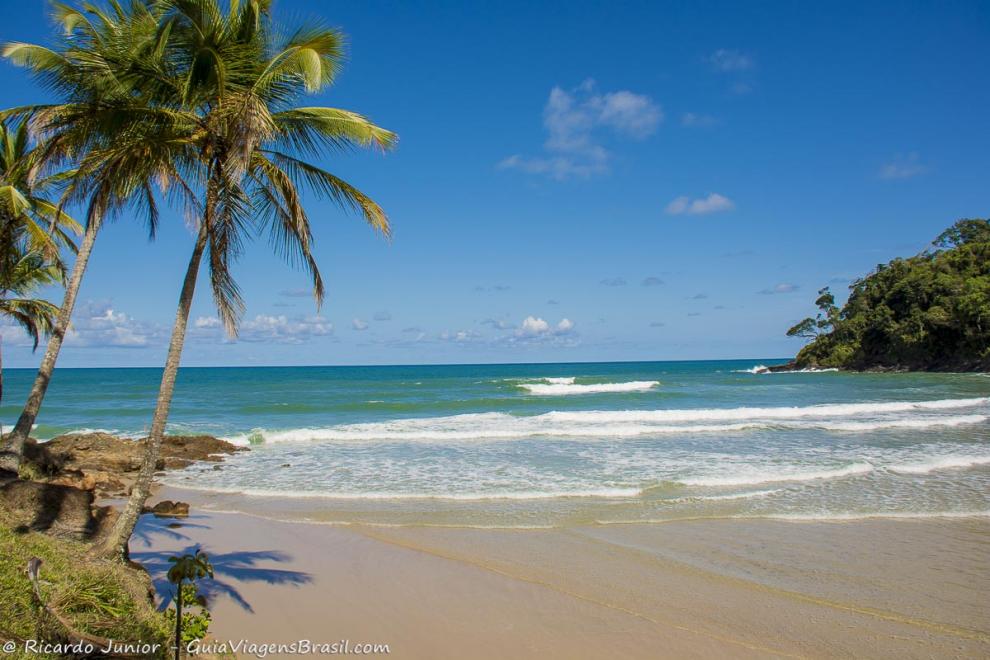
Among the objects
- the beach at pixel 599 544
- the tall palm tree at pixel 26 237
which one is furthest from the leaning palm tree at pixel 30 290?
the beach at pixel 599 544

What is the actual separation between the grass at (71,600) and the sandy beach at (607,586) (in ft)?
3.53

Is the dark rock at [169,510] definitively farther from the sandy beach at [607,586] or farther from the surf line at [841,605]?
the surf line at [841,605]

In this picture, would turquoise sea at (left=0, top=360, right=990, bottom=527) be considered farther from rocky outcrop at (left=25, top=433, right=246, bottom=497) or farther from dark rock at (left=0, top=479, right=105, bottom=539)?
dark rock at (left=0, top=479, right=105, bottom=539)

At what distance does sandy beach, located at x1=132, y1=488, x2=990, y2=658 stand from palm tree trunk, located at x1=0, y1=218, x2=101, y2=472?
2.19 meters

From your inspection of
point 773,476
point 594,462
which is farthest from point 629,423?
point 773,476

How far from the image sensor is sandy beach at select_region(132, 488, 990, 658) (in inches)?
200

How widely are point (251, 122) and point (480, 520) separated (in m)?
6.64

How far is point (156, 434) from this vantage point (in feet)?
18.6

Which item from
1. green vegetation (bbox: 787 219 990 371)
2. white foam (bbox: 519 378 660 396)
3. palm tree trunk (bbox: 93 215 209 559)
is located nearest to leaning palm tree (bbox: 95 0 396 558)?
palm tree trunk (bbox: 93 215 209 559)

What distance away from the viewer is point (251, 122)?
525cm

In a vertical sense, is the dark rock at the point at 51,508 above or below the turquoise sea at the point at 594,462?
above

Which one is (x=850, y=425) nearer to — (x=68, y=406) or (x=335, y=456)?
(x=335, y=456)

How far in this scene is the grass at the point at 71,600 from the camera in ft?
11.3

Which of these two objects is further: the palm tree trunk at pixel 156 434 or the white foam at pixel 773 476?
the white foam at pixel 773 476
